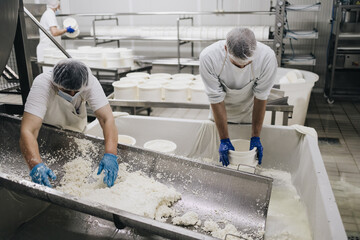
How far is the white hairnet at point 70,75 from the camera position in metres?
1.75

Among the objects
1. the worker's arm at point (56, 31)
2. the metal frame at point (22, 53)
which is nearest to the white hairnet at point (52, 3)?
the worker's arm at point (56, 31)

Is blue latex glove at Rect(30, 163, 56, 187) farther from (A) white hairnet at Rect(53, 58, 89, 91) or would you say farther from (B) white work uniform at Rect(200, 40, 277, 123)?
(B) white work uniform at Rect(200, 40, 277, 123)

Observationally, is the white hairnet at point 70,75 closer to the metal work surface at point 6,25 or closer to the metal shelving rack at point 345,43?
the metal work surface at point 6,25

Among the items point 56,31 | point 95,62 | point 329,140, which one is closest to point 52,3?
point 56,31

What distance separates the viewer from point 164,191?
5.79 feet

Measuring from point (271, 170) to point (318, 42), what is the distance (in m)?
3.97

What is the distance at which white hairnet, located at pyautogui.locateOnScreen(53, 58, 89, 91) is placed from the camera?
1745 millimetres

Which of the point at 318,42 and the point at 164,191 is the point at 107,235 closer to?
the point at 164,191

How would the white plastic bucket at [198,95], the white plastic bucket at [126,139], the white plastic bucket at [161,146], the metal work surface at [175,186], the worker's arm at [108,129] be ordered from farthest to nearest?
1. the white plastic bucket at [198,95]
2. the white plastic bucket at [126,139]
3. the white plastic bucket at [161,146]
4. the worker's arm at [108,129]
5. the metal work surface at [175,186]

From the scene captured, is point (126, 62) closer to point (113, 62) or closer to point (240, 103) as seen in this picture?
point (113, 62)

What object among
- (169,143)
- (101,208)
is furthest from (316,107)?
(101,208)

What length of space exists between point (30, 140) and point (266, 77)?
146cm

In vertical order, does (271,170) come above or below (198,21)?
below

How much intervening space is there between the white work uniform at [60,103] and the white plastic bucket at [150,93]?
1.00 meters
